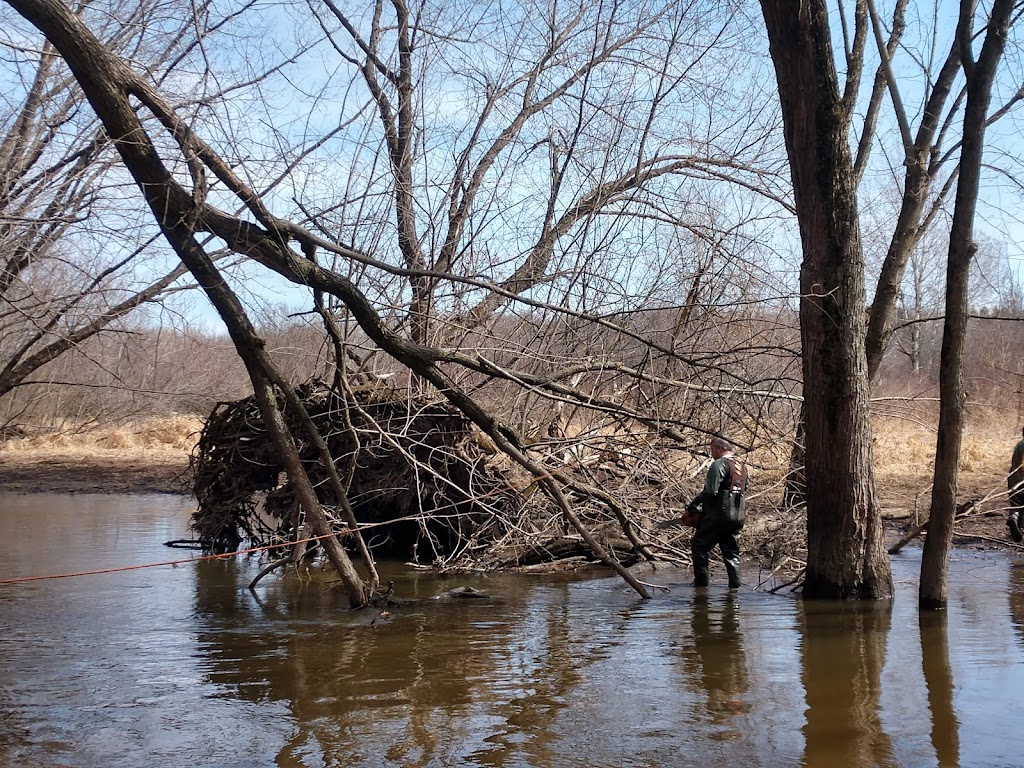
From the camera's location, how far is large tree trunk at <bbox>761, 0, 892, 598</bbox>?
28.8 feet

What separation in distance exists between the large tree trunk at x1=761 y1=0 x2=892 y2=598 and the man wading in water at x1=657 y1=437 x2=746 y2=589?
4.23 feet

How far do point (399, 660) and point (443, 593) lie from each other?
9.24 ft

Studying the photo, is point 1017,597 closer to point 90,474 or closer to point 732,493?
point 732,493

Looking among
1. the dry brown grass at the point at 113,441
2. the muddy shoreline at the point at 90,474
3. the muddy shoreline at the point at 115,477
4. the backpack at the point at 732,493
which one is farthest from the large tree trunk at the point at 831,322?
the dry brown grass at the point at 113,441

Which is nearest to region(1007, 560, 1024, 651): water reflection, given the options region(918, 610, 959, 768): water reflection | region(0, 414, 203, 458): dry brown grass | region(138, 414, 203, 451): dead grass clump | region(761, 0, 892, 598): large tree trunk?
region(918, 610, 959, 768): water reflection

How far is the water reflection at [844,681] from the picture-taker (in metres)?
5.27

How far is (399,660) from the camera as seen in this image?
7336 mm

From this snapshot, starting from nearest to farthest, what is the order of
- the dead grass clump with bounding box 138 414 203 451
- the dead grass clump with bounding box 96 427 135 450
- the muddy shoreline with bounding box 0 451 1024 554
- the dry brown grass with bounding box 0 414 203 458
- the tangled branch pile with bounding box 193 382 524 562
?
the tangled branch pile with bounding box 193 382 524 562 → the muddy shoreline with bounding box 0 451 1024 554 → the dry brown grass with bounding box 0 414 203 458 → the dead grass clump with bounding box 96 427 135 450 → the dead grass clump with bounding box 138 414 203 451

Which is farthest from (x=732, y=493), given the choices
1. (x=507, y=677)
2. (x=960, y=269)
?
(x=507, y=677)

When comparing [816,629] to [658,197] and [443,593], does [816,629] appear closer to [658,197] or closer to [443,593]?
[443,593]

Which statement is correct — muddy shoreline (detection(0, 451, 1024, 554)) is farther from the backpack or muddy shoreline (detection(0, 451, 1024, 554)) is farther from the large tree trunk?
the large tree trunk

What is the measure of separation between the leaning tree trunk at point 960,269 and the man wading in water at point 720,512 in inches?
88.6

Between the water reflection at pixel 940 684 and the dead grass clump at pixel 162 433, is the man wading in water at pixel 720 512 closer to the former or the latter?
the water reflection at pixel 940 684

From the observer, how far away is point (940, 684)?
6594mm
